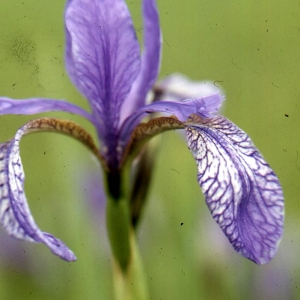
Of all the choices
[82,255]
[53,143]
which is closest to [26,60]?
[53,143]

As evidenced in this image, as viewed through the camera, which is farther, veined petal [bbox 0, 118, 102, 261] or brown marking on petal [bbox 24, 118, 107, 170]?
brown marking on petal [bbox 24, 118, 107, 170]

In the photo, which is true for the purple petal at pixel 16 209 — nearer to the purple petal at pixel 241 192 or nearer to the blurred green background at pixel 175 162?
the purple petal at pixel 241 192

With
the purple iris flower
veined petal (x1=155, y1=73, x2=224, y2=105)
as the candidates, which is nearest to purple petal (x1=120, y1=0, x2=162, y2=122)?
the purple iris flower

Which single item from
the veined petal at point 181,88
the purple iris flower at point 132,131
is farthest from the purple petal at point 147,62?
the veined petal at point 181,88

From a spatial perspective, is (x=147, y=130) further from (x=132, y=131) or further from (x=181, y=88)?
(x=181, y=88)

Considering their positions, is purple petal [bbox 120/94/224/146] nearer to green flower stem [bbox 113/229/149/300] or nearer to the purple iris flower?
the purple iris flower

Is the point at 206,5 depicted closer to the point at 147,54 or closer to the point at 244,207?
the point at 147,54
